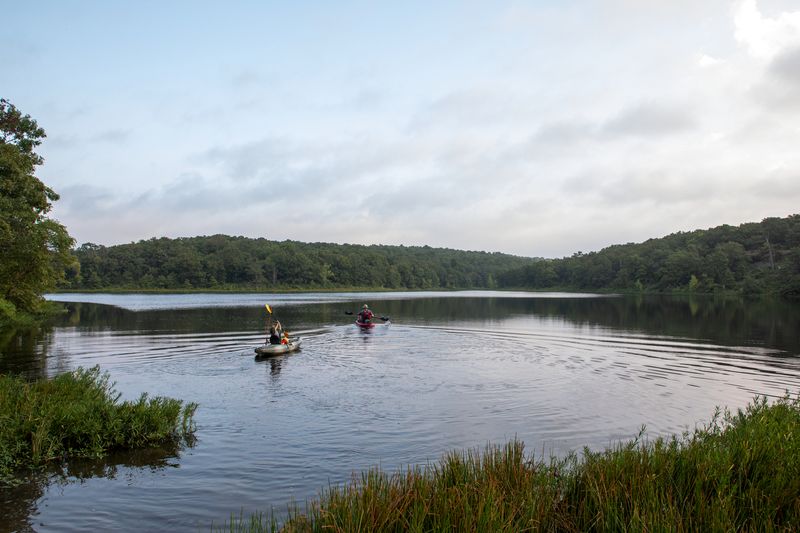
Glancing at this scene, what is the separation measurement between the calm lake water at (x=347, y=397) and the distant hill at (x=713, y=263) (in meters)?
88.5

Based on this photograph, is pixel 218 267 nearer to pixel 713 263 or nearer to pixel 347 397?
pixel 713 263

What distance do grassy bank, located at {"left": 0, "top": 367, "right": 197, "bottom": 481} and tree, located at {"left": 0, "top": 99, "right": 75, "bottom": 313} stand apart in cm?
1482

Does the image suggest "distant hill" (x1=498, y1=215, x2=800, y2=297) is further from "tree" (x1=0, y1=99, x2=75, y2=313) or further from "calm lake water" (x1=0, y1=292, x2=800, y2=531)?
"tree" (x1=0, y1=99, x2=75, y2=313)

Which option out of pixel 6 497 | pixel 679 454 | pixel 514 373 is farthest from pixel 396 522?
pixel 514 373

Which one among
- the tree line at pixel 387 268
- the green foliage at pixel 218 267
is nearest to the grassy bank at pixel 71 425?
the tree line at pixel 387 268

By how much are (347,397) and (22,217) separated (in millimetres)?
21061

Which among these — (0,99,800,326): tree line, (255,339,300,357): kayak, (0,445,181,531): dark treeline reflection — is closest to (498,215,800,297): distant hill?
(0,99,800,326): tree line

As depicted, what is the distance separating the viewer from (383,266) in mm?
198500

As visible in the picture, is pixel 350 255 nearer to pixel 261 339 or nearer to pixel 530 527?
pixel 261 339

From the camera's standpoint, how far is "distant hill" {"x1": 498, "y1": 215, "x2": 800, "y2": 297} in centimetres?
11581

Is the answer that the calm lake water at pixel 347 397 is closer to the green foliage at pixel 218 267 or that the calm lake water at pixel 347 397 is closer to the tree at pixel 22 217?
the tree at pixel 22 217

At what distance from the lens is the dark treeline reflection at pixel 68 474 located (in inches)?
365

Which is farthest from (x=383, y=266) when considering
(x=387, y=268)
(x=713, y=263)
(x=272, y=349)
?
(x=272, y=349)

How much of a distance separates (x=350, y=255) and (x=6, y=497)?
18850 centimetres
